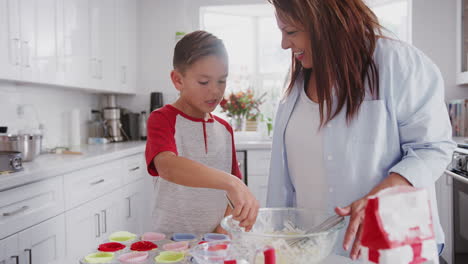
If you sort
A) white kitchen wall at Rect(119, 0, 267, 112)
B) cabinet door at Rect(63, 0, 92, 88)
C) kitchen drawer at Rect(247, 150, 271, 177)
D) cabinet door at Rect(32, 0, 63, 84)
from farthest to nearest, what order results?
white kitchen wall at Rect(119, 0, 267, 112), kitchen drawer at Rect(247, 150, 271, 177), cabinet door at Rect(63, 0, 92, 88), cabinet door at Rect(32, 0, 63, 84)

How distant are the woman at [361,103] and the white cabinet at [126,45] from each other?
2.82m

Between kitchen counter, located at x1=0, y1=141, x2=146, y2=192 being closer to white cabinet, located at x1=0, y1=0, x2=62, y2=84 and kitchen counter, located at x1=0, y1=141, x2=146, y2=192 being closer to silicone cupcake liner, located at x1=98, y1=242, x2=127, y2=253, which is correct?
white cabinet, located at x1=0, y1=0, x2=62, y2=84

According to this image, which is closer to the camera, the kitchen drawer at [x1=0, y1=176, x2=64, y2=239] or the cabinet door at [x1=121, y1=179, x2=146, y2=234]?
the kitchen drawer at [x1=0, y1=176, x2=64, y2=239]

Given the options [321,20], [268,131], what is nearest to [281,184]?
[321,20]

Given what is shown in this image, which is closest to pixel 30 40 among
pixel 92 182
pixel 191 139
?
pixel 92 182

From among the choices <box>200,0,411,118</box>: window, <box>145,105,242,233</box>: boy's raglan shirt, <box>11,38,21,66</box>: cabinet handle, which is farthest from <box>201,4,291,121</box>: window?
<box>145,105,242,233</box>: boy's raglan shirt

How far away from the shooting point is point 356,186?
1122 millimetres

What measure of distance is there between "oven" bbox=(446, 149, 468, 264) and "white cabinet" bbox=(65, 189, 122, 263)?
2282mm

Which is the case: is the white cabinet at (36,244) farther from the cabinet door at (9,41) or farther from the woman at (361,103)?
the woman at (361,103)

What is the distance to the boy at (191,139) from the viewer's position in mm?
1145

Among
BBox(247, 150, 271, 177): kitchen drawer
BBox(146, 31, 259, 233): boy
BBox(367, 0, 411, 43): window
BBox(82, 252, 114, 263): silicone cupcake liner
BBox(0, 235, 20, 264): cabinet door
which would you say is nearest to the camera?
BBox(82, 252, 114, 263): silicone cupcake liner

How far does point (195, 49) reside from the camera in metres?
1.18

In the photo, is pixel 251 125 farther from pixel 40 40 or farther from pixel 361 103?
pixel 361 103

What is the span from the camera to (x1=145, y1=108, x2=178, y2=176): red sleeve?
44.4 inches
